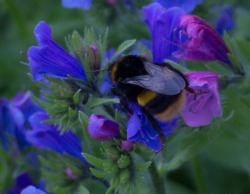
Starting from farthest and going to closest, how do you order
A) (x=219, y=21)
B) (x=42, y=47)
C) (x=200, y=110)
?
(x=219, y=21)
(x=200, y=110)
(x=42, y=47)

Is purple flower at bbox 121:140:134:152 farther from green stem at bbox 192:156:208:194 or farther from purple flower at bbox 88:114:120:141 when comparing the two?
green stem at bbox 192:156:208:194

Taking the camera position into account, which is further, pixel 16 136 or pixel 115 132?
pixel 16 136

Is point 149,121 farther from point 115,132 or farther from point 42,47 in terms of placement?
point 42,47

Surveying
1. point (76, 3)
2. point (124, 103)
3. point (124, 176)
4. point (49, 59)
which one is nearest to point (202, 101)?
point (124, 103)

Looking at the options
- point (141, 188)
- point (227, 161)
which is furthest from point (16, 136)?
point (227, 161)

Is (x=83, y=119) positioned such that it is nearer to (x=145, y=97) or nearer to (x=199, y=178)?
(x=145, y=97)

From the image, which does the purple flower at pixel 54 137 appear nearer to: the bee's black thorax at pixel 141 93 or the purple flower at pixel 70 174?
the purple flower at pixel 70 174

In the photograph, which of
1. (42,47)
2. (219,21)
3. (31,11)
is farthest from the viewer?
(31,11)
